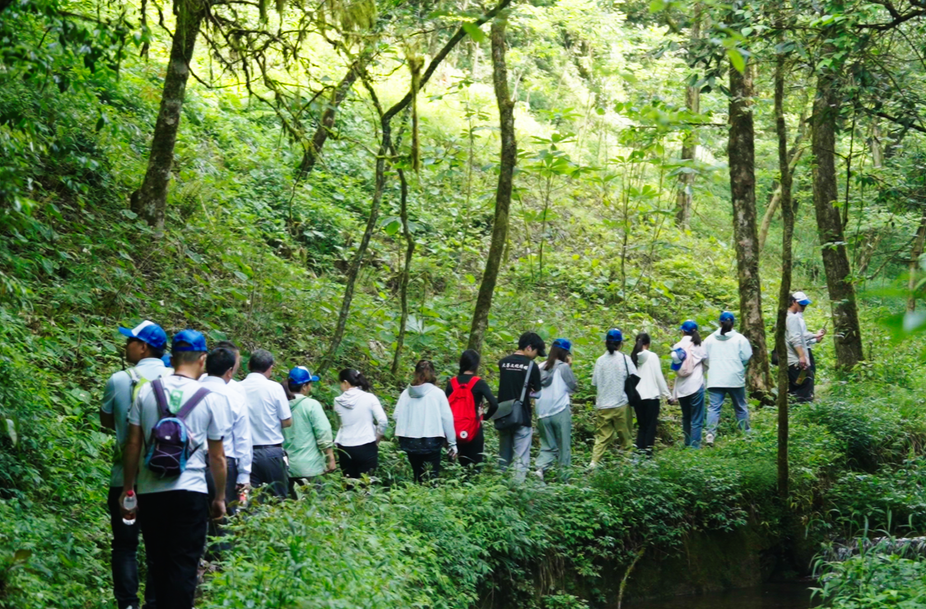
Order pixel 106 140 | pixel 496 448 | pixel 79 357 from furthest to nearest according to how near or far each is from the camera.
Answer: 1. pixel 106 140
2. pixel 496 448
3. pixel 79 357

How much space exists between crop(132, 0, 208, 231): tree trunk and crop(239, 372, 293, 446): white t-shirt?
15.3ft

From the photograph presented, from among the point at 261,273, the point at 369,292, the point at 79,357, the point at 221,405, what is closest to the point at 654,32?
the point at 369,292

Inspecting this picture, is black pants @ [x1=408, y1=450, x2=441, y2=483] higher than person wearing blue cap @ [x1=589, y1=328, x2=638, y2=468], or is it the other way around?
person wearing blue cap @ [x1=589, y1=328, x2=638, y2=468]

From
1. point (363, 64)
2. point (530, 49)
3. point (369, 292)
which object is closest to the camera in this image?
point (363, 64)

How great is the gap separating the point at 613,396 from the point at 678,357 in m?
1.55

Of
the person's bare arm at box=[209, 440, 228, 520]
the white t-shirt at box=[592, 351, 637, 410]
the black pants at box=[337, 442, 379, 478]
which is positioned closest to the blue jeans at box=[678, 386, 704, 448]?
the white t-shirt at box=[592, 351, 637, 410]

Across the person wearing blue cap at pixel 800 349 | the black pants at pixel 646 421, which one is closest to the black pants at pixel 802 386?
the person wearing blue cap at pixel 800 349

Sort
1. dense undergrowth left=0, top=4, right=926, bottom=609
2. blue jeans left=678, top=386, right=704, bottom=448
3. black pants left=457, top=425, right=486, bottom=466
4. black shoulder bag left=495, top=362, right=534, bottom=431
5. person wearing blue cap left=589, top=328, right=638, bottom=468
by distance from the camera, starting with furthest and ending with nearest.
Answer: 1. blue jeans left=678, top=386, right=704, bottom=448
2. person wearing blue cap left=589, top=328, right=638, bottom=468
3. black shoulder bag left=495, top=362, right=534, bottom=431
4. black pants left=457, top=425, right=486, bottom=466
5. dense undergrowth left=0, top=4, right=926, bottom=609

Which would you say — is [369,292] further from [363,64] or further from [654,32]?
[654,32]

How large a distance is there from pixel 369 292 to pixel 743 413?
6.64m

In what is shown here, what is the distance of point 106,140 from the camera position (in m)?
13.5

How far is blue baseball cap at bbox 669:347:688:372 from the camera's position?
13219mm

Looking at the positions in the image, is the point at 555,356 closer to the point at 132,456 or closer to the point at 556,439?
the point at 556,439

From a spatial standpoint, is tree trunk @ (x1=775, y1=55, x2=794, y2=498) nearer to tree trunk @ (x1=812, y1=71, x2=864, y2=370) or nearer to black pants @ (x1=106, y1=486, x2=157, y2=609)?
tree trunk @ (x1=812, y1=71, x2=864, y2=370)
